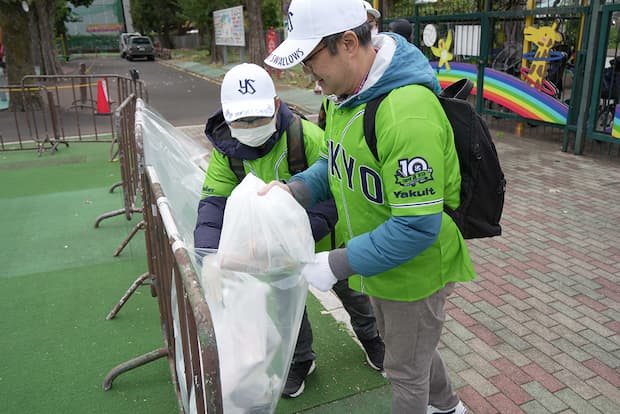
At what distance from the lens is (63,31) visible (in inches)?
1778

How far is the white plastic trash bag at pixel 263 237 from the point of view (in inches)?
75.6

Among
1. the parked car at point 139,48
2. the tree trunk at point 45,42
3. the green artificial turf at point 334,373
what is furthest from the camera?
the parked car at point 139,48

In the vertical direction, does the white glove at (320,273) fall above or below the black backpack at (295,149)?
below

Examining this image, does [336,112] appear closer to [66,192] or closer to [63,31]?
[66,192]

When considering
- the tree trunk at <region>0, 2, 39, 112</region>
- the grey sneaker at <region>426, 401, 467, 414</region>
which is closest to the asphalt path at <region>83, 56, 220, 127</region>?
the tree trunk at <region>0, 2, 39, 112</region>

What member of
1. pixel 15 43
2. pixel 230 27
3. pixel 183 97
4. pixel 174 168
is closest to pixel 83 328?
pixel 174 168

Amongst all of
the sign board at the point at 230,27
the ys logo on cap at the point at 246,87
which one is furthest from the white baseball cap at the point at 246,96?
the sign board at the point at 230,27

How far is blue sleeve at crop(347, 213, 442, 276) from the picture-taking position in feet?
5.41

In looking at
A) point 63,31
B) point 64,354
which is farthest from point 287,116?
point 63,31

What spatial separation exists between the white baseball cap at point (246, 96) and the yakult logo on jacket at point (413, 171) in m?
0.95

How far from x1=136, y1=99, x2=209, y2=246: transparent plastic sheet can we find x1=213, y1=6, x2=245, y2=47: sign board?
1828cm

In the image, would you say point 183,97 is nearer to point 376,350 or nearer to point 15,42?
point 15,42

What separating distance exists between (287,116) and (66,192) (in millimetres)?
5218

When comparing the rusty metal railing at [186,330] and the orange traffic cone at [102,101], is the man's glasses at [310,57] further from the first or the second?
the orange traffic cone at [102,101]
